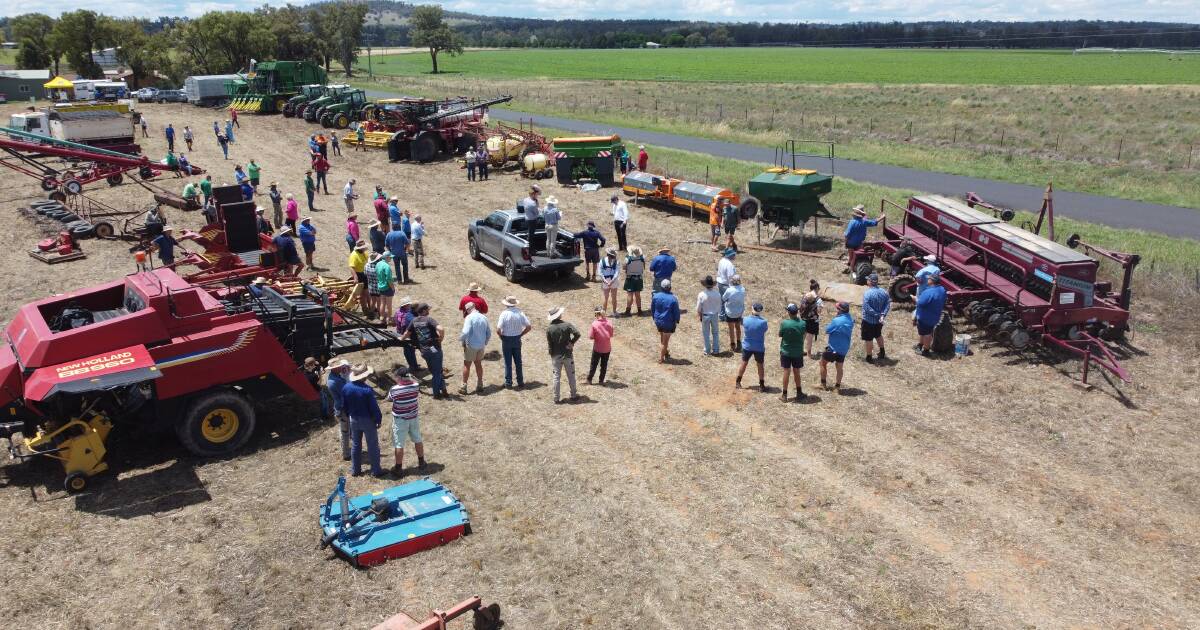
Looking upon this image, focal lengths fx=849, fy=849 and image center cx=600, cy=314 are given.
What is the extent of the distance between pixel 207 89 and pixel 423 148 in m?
30.3

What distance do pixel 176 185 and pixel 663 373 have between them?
959 inches

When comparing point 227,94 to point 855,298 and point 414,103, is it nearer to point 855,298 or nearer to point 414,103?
point 414,103

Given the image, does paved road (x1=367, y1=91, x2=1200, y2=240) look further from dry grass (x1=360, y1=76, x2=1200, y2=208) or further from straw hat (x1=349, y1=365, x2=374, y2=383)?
straw hat (x1=349, y1=365, x2=374, y2=383)

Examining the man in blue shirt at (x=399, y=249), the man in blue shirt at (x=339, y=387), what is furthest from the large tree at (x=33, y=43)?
the man in blue shirt at (x=339, y=387)

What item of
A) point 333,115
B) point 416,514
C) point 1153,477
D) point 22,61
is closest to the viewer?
point 416,514

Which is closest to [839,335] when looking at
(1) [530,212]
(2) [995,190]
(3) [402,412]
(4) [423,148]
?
(3) [402,412]

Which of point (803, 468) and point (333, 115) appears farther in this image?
point (333, 115)

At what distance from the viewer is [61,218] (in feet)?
80.4

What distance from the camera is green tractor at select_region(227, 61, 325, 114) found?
4916cm

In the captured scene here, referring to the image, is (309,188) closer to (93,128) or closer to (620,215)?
(620,215)

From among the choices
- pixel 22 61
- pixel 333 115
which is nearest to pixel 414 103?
pixel 333 115

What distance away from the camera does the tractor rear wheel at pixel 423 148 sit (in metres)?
33.5

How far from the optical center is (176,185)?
101 feet

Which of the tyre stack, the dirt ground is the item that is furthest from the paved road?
the tyre stack
